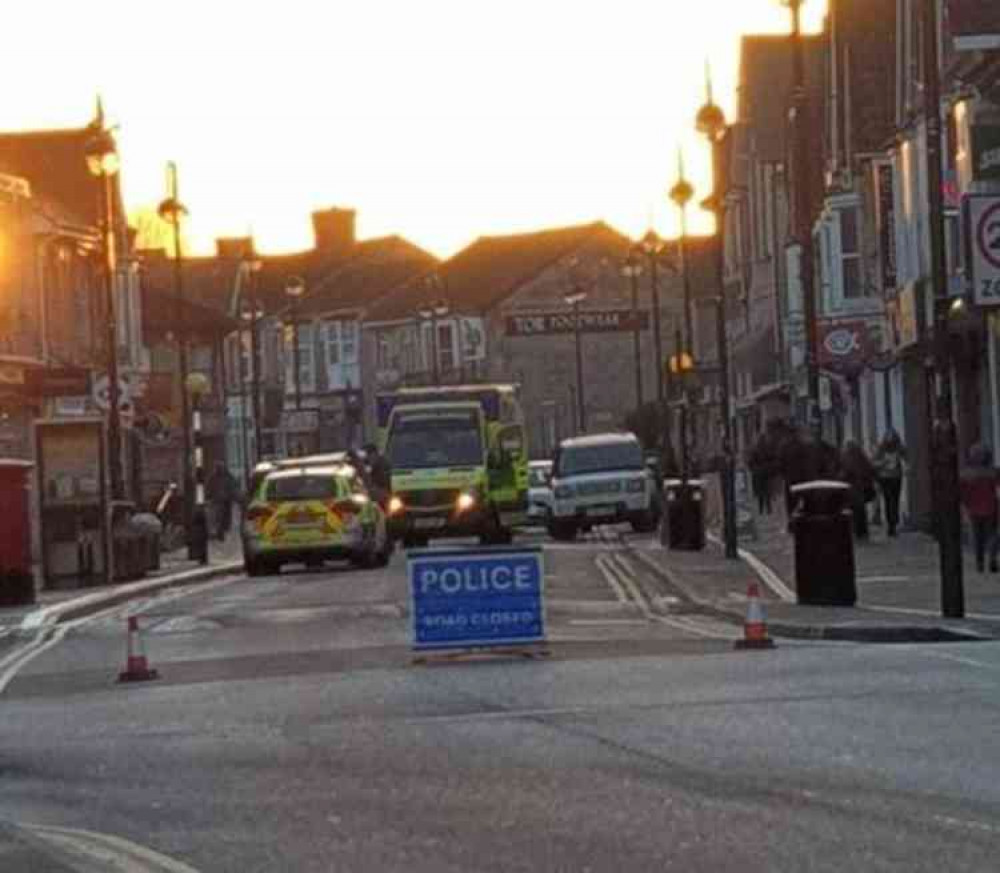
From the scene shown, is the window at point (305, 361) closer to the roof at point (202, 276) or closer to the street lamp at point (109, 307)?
the roof at point (202, 276)

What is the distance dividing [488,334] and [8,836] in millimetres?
98533

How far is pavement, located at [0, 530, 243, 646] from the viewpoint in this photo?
104 ft

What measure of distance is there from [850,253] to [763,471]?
4710mm

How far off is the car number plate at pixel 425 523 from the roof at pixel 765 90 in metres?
25.5

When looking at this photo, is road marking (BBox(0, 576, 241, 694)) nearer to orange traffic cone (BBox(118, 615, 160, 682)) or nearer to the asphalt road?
the asphalt road

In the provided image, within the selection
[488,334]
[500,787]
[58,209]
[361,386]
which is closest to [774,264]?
[58,209]

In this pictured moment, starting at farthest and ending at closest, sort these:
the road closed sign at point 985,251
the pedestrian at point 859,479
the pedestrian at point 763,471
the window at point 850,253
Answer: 1. the window at point 850,253
2. the pedestrian at point 763,471
3. the pedestrian at point 859,479
4. the road closed sign at point 985,251

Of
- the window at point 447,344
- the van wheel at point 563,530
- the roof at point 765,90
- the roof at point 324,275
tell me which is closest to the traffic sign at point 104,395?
the van wheel at point 563,530

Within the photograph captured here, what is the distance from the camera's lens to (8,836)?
13094mm

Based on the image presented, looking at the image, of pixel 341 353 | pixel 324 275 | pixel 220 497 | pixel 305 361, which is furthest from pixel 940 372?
pixel 324 275

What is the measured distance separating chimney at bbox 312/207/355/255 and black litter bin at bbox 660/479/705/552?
9764 cm

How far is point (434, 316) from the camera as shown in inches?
3826

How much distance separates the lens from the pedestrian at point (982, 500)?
31438mm

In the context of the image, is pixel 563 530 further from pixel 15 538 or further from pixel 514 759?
pixel 514 759
